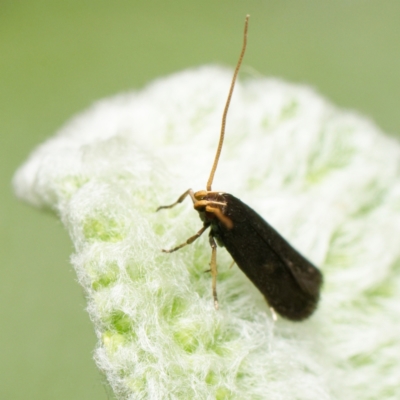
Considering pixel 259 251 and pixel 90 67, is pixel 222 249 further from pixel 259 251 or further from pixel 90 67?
pixel 90 67

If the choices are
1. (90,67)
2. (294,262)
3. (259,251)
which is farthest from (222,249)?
(90,67)

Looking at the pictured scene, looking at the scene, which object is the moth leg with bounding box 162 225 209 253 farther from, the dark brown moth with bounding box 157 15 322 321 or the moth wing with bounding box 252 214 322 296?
the moth wing with bounding box 252 214 322 296

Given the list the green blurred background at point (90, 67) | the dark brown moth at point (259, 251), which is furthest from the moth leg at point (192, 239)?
the green blurred background at point (90, 67)

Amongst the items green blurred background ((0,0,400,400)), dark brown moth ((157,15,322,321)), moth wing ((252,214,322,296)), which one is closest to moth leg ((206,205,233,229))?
dark brown moth ((157,15,322,321))

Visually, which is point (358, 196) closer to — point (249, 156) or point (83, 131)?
point (249, 156)

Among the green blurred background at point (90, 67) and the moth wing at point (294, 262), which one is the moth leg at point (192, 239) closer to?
the moth wing at point (294, 262)

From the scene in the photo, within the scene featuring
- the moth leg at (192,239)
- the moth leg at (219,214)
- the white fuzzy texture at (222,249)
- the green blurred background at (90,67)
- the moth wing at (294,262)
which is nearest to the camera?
the white fuzzy texture at (222,249)
